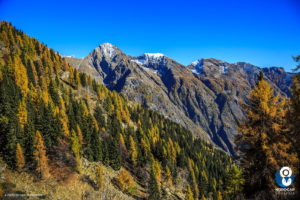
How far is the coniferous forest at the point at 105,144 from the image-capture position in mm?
13414

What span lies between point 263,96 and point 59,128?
196 ft

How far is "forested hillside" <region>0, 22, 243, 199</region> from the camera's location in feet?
131

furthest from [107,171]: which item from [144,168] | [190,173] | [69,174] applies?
[190,173]

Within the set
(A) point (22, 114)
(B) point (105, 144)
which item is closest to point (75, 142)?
(B) point (105, 144)

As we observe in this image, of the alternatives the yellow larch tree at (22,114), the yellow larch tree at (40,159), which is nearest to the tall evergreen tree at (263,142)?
the yellow larch tree at (40,159)

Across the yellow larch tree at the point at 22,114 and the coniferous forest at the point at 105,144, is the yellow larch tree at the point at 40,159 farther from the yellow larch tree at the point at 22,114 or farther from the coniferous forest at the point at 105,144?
the yellow larch tree at the point at 22,114

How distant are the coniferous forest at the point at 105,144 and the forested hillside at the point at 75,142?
0.26 m

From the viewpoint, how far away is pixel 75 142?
169 feet

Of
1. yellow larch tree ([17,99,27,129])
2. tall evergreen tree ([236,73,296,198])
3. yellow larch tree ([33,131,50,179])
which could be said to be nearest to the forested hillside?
yellow larch tree ([33,131,50,179])

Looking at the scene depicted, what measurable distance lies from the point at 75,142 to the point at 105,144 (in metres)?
13.6

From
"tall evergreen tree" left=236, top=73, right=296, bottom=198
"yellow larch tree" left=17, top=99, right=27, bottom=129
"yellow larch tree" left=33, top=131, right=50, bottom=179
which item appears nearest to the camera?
"tall evergreen tree" left=236, top=73, right=296, bottom=198

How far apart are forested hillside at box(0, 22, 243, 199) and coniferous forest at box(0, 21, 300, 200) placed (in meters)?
0.26

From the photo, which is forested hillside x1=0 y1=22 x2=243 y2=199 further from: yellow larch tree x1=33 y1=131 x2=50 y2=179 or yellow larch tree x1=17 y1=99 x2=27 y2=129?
yellow larch tree x1=17 y1=99 x2=27 y2=129

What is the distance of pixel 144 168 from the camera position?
2815 inches
